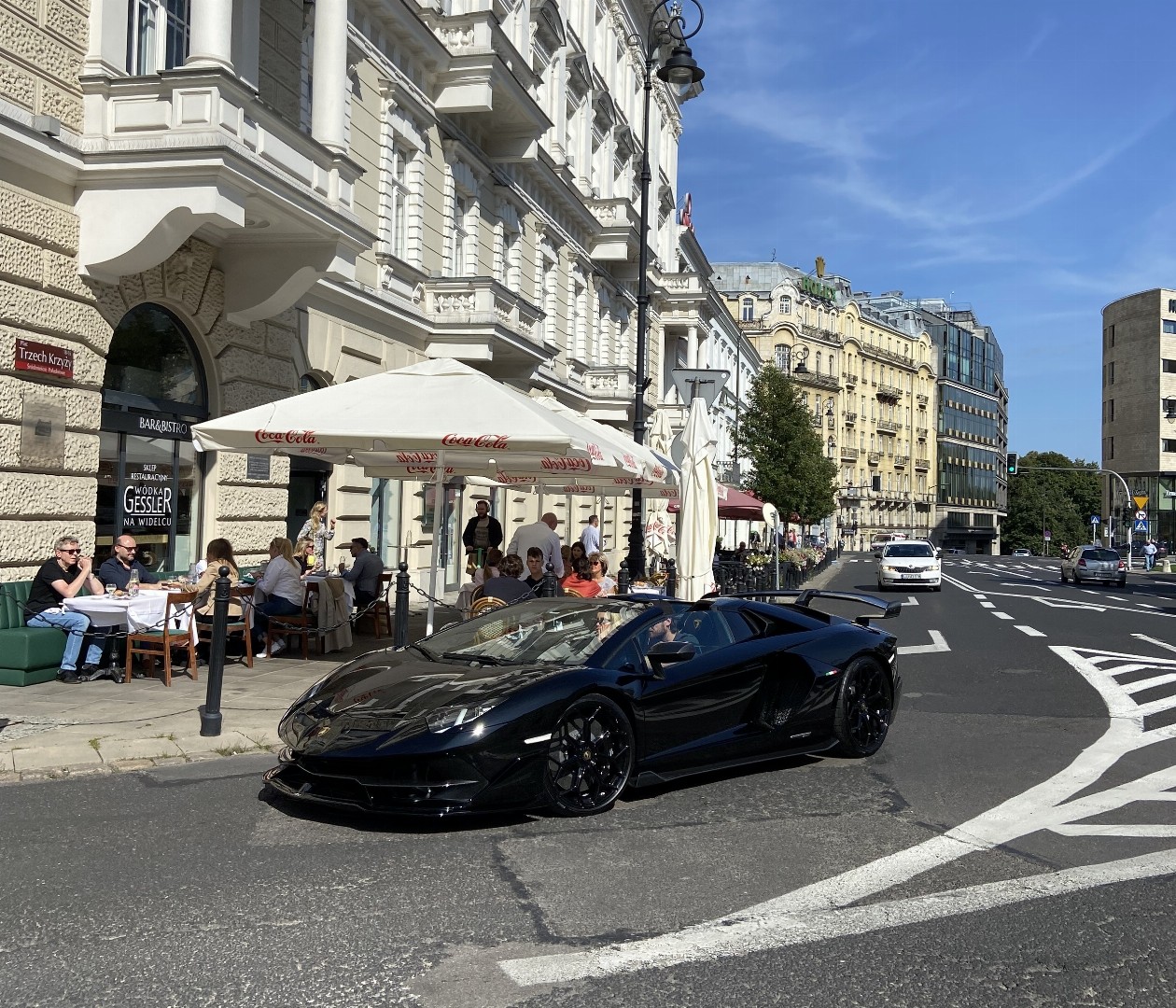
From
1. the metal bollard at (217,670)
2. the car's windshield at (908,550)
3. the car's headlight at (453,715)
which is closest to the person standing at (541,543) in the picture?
the metal bollard at (217,670)

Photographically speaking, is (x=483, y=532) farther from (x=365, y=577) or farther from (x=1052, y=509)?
(x=1052, y=509)

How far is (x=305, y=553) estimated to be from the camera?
15.0 meters

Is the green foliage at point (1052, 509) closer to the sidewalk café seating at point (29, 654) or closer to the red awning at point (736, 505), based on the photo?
the red awning at point (736, 505)

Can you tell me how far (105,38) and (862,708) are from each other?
9.96 metres

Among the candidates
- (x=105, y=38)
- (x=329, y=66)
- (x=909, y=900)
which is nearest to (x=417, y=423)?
(x=105, y=38)

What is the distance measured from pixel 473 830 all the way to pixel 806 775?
2448mm

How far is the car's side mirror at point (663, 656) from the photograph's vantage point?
21.5ft

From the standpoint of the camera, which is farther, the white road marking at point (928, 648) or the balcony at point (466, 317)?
the balcony at point (466, 317)

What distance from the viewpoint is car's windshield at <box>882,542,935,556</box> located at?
121 feet

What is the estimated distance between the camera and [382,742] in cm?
565

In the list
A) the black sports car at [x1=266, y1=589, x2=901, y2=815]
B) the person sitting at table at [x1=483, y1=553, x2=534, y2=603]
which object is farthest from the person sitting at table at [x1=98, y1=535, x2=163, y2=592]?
the black sports car at [x1=266, y1=589, x2=901, y2=815]

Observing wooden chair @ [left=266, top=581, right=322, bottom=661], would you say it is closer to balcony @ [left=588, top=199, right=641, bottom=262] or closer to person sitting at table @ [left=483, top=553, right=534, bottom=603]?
person sitting at table @ [left=483, top=553, right=534, bottom=603]

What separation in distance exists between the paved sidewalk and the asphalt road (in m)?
0.33

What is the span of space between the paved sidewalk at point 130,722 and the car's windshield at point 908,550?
2864 cm
